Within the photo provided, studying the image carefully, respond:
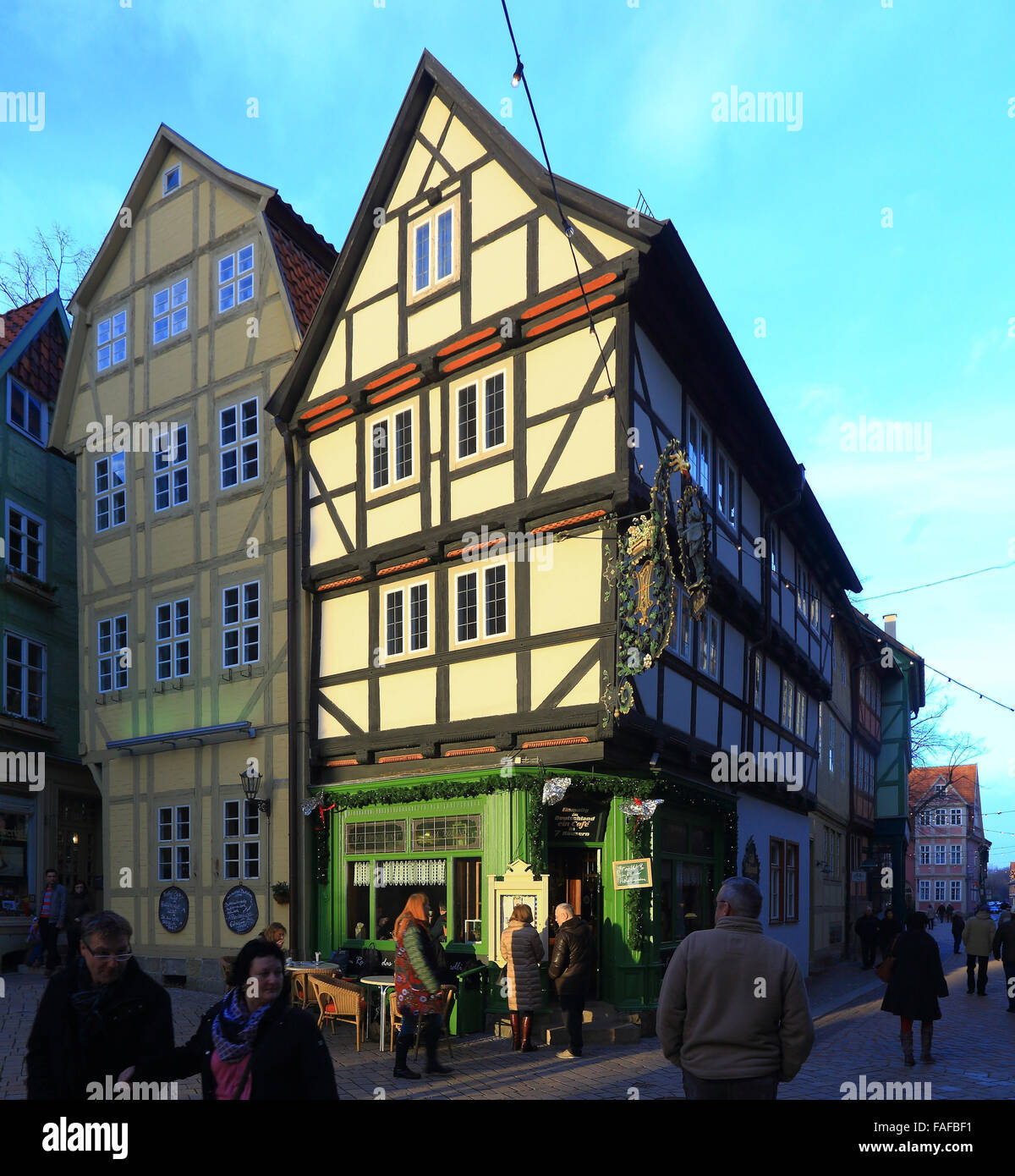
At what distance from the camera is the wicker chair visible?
11.4 m

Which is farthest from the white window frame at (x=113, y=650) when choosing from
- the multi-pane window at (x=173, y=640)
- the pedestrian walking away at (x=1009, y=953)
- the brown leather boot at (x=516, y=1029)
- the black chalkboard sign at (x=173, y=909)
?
the pedestrian walking away at (x=1009, y=953)

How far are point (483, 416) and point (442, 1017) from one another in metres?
7.92

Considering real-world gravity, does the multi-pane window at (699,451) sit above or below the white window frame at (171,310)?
below

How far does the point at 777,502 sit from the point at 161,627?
38.7 ft

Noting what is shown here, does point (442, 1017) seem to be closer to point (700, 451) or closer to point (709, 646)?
point (709, 646)

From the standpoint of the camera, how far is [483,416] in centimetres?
1575

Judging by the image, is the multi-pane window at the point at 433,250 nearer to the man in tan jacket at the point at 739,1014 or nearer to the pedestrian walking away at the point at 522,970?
the pedestrian walking away at the point at 522,970

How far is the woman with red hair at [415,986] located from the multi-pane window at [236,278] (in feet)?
41.3

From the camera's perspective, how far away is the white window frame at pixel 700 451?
55.2 ft

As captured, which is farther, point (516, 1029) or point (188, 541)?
point (188, 541)

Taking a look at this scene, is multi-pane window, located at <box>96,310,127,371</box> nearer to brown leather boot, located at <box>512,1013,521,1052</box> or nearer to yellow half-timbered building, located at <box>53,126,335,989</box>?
yellow half-timbered building, located at <box>53,126,335,989</box>

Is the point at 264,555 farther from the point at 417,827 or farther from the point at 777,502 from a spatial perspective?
the point at 777,502

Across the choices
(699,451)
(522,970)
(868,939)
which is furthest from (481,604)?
(868,939)
